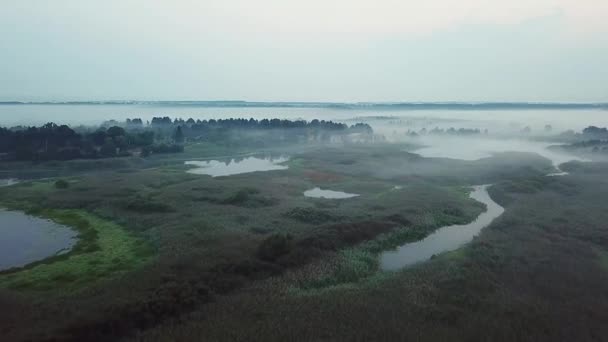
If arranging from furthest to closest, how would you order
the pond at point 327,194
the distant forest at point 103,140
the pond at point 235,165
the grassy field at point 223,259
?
the distant forest at point 103,140 < the pond at point 235,165 < the pond at point 327,194 < the grassy field at point 223,259

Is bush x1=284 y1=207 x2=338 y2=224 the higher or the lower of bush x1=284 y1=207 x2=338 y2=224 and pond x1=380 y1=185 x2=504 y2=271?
the higher

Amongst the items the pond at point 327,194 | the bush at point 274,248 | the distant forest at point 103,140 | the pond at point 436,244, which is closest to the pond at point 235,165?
the distant forest at point 103,140

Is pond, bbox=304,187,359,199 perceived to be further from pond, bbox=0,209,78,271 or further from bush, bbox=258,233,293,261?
pond, bbox=0,209,78,271

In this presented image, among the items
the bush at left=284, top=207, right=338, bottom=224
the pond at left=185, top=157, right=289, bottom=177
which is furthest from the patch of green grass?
the pond at left=185, top=157, right=289, bottom=177

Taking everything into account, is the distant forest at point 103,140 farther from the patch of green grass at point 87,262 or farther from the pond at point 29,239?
the patch of green grass at point 87,262

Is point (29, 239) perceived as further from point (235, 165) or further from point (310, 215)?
point (235, 165)

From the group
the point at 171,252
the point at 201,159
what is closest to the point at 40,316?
the point at 171,252
